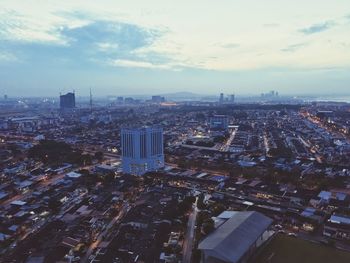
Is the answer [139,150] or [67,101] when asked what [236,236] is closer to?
[139,150]

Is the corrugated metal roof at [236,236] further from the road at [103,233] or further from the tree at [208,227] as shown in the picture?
the road at [103,233]

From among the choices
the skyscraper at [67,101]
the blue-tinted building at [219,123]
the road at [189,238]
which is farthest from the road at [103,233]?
the skyscraper at [67,101]

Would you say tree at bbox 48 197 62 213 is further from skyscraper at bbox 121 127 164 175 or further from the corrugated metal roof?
the corrugated metal roof

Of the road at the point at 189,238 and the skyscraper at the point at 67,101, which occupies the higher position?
the skyscraper at the point at 67,101

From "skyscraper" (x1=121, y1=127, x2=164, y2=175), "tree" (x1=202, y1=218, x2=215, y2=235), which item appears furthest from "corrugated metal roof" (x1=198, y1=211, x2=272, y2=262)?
"skyscraper" (x1=121, y1=127, x2=164, y2=175)

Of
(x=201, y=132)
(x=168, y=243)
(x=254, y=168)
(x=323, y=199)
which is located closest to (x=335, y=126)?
(x=201, y=132)
